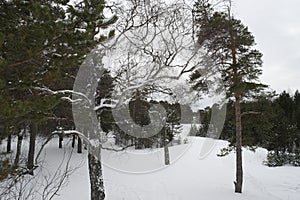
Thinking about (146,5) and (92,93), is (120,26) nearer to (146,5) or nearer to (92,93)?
(146,5)

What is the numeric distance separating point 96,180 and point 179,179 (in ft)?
21.0

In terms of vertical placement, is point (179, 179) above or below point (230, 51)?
below

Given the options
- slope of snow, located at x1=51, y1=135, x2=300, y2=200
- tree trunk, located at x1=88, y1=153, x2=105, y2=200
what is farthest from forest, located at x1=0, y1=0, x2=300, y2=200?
slope of snow, located at x1=51, y1=135, x2=300, y2=200

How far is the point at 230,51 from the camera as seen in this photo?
909cm

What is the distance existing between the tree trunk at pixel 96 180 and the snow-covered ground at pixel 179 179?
157cm

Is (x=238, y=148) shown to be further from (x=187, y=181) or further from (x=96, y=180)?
(x=96, y=180)

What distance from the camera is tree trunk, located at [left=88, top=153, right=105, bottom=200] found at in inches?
271

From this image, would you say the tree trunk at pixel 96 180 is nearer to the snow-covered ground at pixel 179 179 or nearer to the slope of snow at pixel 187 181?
the snow-covered ground at pixel 179 179

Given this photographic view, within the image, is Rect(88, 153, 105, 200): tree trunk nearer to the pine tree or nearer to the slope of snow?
the slope of snow

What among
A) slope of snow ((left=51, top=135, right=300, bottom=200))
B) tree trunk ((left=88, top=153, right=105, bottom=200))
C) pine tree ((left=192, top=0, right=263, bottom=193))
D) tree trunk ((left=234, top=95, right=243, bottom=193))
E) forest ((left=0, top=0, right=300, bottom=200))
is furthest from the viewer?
slope of snow ((left=51, top=135, right=300, bottom=200))

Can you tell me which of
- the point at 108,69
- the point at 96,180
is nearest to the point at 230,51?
the point at 108,69

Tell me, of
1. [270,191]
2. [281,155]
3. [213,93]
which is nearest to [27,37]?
[213,93]

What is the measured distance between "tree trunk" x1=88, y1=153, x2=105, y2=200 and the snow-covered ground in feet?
5.16

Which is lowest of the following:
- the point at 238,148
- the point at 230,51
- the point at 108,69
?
the point at 238,148
